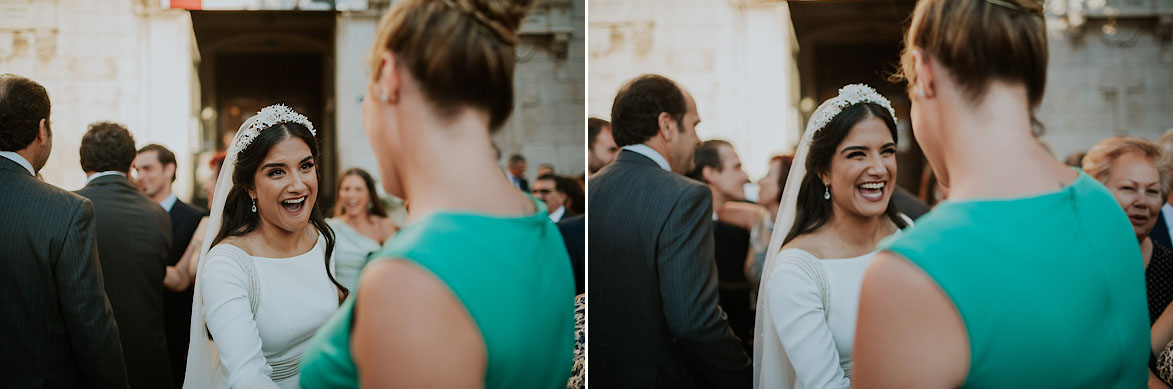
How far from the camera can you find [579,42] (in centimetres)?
337

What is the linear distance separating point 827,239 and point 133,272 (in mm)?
2352

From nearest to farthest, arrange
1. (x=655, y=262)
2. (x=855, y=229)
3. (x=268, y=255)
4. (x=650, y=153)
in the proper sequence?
(x=268, y=255) < (x=855, y=229) < (x=655, y=262) < (x=650, y=153)

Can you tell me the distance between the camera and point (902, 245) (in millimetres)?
1101

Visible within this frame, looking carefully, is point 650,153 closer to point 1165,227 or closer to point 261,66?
point 261,66

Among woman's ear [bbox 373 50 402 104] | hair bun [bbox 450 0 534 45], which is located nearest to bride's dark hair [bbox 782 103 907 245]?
hair bun [bbox 450 0 534 45]

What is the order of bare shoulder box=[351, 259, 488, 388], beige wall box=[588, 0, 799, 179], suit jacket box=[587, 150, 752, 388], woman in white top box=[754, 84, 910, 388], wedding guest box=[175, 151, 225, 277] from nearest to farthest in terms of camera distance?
1. bare shoulder box=[351, 259, 488, 388]
2. woman in white top box=[754, 84, 910, 388]
3. suit jacket box=[587, 150, 752, 388]
4. wedding guest box=[175, 151, 225, 277]
5. beige wall box=[588, 0, 799, 179]

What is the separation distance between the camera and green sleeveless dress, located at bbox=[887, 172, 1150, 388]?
3.58ft

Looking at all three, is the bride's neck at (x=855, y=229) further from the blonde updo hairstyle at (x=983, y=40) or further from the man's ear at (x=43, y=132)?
the man's ear at (x=43, y=132)

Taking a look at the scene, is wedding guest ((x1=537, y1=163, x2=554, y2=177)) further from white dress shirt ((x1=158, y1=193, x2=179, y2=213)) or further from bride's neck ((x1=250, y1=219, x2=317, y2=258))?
bride's neck ((x1=250, y1=219, x2=317, y2=258))

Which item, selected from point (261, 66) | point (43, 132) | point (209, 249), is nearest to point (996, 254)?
point (209, 249)

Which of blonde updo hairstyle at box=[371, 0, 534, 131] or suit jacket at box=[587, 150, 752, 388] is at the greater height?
blonde updo hairstyle at box=[371, 0, 534, 131]

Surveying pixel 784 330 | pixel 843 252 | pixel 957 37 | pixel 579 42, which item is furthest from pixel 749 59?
pixel 957 37

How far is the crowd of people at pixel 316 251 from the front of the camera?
108 centimetres

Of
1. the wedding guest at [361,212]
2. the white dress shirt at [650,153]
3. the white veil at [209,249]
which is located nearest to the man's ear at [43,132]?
the white veil at [209,249]
